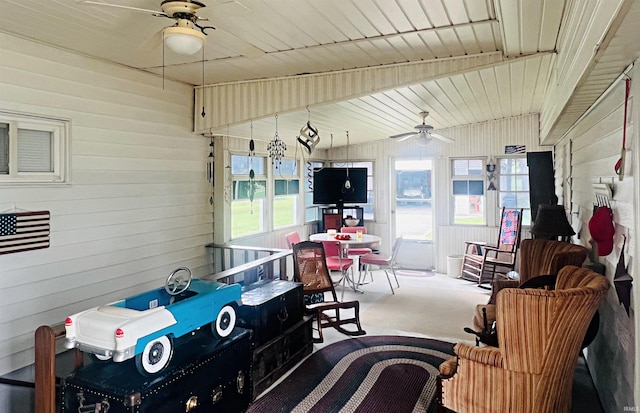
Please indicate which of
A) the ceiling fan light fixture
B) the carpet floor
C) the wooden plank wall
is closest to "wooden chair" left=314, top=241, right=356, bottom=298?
the carpet floor

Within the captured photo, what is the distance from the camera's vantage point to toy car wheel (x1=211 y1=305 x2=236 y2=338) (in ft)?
9.12

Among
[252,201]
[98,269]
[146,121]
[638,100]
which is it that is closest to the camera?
[638,100]

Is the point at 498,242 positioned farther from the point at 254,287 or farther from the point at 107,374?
the point at 107,374

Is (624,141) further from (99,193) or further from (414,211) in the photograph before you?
(414,211)

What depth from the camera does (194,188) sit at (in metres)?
4.61

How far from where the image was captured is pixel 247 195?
5824mm

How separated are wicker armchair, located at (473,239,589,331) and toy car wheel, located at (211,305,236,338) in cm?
206

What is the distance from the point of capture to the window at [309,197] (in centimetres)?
754

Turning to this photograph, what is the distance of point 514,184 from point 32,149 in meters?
6.82

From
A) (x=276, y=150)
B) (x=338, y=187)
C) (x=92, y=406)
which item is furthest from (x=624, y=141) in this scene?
(x=338, y=187)

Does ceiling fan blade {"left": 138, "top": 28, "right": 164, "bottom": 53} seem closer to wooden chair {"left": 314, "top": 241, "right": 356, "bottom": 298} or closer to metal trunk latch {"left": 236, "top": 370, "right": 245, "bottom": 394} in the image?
metal trunk latch {"left": 236, "top": 370, "right": 245, "bottom": 394}

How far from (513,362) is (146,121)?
3.58 m

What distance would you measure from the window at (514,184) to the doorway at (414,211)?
123 centimetres

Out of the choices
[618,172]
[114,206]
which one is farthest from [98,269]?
[618,172]
